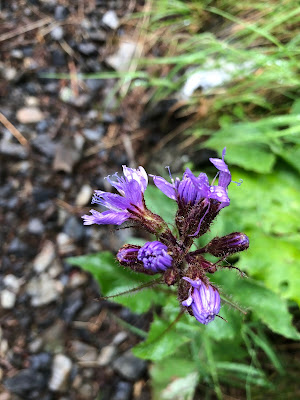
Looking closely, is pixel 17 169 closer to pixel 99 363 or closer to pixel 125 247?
pixel 99 363

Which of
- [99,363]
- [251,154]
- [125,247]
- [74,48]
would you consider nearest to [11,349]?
[99,363]

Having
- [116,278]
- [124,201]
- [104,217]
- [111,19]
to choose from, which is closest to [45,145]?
[111,19]

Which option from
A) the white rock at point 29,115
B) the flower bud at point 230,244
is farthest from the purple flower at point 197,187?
the white rock at point 29,115

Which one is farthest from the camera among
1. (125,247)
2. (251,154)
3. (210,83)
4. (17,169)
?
(210,83)

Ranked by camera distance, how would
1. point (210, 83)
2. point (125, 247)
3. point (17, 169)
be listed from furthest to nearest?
point (210, 83)
point (17, 169)
point (125, 247)

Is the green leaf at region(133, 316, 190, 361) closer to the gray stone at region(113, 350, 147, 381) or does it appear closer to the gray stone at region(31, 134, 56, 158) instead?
the gray stone at region(113, 350, 147, 381)

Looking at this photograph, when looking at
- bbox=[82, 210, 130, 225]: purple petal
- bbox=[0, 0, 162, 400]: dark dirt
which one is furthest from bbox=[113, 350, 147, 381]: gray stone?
bbox=[82, 210, 130, 225]: purple petal
